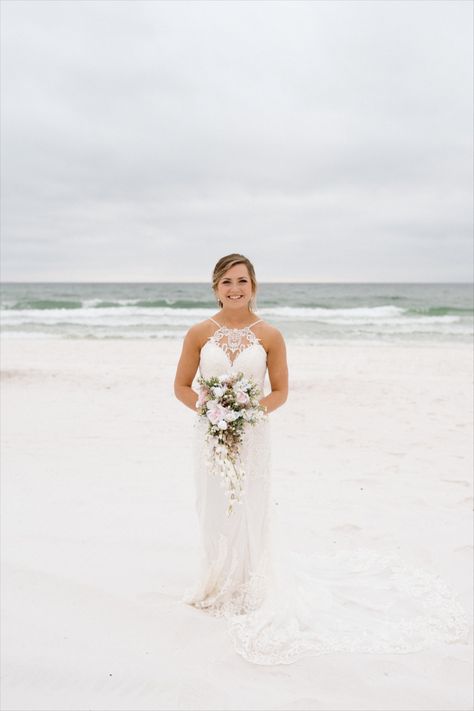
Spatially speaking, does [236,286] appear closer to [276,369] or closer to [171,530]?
[276,369]

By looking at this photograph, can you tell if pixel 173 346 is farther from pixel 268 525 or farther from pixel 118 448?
pixel 268 525

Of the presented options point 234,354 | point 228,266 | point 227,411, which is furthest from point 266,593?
point 228,266

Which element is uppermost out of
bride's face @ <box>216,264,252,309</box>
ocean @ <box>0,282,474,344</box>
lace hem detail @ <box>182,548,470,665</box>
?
bride's face @ <box>216,264,252,309</box>

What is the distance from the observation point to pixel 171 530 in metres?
5.06

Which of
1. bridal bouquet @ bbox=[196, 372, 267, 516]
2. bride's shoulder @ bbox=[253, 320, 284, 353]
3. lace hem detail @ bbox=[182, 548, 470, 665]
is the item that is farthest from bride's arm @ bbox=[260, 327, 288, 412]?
lace hem detail @ bbox=[182, 548, 470, 665]

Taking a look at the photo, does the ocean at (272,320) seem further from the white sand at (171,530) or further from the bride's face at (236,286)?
the bride's face at (236,286)

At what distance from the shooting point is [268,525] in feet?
12.1

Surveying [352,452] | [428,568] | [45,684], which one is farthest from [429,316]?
[45,684]

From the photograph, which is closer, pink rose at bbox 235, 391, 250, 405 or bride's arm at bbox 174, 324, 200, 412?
pink rose at bbox 235, 391, 250, 405

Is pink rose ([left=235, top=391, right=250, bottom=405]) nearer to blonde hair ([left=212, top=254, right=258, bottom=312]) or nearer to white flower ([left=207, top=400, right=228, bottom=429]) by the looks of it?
white flower ([left=207, top=400, right=228, bottom=429])

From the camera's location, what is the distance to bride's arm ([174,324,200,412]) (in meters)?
3.47

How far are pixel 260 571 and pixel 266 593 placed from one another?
14cm

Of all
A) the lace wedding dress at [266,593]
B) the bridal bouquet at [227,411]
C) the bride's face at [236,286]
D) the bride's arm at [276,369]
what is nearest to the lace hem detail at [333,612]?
the lace wedding dress at [266,593]

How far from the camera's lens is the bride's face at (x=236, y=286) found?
3416mm
